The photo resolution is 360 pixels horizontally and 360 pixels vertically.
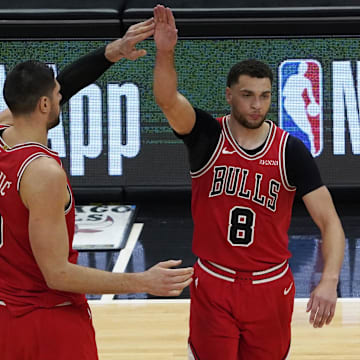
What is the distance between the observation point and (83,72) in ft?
13.5

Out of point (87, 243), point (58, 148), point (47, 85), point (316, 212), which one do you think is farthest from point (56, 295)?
point (58, 148)

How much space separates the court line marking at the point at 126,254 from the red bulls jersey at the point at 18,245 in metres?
3.00

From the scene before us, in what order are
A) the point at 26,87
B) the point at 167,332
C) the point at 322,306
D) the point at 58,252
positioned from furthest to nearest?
the point at 167,332, the point at 322,306, the point at 26,87, the point at 58,252

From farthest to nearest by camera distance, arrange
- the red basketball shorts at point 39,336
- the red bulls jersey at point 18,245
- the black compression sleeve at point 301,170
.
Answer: the black compression sleeve at point 301,170 < the red basketball shorts at point 39,336 < the red bulls jersey at point 18,245

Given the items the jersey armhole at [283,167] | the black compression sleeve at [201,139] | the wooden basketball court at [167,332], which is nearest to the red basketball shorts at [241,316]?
the jersey armhole at [283,167]

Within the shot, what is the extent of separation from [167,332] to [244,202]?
2.01 meters

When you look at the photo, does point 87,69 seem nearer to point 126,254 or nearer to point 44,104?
point 44,104

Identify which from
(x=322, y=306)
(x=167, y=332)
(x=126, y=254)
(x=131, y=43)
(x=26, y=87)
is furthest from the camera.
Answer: (x=126, y=254)

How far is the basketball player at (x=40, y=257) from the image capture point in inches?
119

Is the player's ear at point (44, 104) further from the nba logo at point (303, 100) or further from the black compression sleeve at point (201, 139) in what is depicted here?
the nba logo at point (303, 100)

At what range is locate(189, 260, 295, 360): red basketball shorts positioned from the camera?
3.80 m

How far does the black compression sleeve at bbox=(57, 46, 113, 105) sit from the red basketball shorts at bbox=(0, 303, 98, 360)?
1246mm

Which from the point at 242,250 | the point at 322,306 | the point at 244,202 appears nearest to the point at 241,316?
the point at 242,250

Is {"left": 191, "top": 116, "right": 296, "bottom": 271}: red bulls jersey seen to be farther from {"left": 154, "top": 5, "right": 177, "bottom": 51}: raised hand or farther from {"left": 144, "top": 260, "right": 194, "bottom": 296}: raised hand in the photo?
{"left": 144, "top": 260, "right": 194, "bottom": 296}: raised hand
